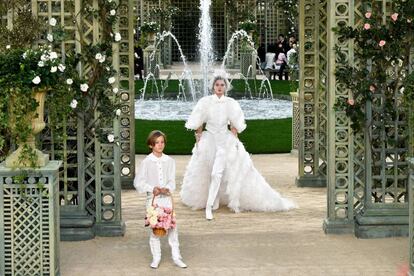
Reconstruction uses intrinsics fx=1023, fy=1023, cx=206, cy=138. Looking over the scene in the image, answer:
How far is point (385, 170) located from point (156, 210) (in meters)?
2.50

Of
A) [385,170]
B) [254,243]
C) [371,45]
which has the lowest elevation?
[254,243]

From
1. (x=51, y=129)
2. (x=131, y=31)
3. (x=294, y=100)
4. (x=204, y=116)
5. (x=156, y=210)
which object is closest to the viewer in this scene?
(x=156, y=210)

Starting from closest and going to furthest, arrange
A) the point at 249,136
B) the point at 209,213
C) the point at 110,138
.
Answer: the point at 110,138 < the point at 209,213 < the point at 249,136

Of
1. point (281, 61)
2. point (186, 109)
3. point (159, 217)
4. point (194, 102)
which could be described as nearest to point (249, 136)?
point (186, 109)

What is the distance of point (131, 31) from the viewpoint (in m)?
12.3

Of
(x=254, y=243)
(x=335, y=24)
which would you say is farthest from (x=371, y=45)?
(x=254, y=243)

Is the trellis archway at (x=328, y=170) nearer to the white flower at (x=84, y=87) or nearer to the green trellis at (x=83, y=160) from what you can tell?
the green trellis at (x=83, y=160)

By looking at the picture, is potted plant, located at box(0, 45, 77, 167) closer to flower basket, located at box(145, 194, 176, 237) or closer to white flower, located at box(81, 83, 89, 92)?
flower basket, located at box(145, 194, 176, 237)

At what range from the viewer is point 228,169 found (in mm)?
11094

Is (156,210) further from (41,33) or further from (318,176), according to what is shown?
(318,176)

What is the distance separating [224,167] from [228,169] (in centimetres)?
5

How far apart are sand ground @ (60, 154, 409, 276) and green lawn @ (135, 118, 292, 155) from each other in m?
5.50

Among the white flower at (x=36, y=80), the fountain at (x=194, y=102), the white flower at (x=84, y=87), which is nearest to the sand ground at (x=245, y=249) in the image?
the white flower at (x=84, y=87)

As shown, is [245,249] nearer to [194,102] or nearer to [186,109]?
[186,109]
